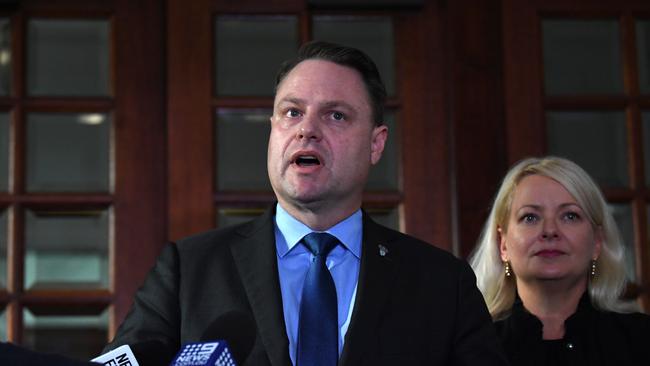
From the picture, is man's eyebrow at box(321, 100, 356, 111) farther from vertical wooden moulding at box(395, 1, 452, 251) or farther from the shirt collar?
vertical wooden moulding at box(395, 1, 452, 251)

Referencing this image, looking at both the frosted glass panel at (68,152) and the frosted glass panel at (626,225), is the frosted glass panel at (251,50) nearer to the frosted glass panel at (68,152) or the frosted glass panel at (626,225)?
the frosted glass panel at (68,152)

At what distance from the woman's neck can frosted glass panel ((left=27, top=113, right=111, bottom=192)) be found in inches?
48.8

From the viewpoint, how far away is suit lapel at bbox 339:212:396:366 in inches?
64.9

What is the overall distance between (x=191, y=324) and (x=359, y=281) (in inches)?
11.5

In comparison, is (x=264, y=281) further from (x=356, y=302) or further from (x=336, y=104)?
(x=336, y=104)

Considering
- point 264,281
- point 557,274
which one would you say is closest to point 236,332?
point 264,281

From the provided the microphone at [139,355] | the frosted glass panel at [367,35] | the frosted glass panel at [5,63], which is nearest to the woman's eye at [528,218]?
the frosted glass panel at [367,35]

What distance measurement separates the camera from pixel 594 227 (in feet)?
8.31

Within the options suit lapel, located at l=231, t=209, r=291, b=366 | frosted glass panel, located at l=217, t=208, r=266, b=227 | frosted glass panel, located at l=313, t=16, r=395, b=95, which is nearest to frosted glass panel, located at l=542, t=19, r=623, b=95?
frosted glass panel, located at l=313, t=16, r=395, b=95

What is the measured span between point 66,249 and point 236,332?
1.44 m

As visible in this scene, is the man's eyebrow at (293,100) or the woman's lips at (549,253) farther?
the woman's lips at (549,253)

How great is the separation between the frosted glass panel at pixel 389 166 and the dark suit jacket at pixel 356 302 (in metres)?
1.14

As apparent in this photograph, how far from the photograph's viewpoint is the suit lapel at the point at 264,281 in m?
1.64

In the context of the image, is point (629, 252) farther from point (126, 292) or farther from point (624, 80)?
point (126, 292)
